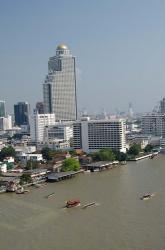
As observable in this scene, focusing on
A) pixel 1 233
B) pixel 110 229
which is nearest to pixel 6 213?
pixel 1 233

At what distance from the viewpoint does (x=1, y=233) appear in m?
6.63

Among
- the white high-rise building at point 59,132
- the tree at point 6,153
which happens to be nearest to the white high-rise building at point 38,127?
the white high-rise building at point 59,132

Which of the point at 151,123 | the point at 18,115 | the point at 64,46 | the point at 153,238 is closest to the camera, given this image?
the point at 153,238

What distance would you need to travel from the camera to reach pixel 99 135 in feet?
56.4

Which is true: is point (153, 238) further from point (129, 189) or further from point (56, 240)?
point (129, 189)

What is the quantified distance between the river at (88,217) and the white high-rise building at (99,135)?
5.87 m

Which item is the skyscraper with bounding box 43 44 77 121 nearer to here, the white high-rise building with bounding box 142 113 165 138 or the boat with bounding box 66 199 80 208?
the white high-rise building with bounding box 142 113 165 138

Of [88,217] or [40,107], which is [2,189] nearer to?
[88,217]

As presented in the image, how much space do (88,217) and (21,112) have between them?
96.9 ft

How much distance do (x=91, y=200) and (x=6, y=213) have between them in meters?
1.70

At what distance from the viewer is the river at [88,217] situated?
595cm

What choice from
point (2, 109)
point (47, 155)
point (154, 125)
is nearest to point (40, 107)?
point (154, 125)

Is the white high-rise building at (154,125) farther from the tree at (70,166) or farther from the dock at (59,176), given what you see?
the dock at (59,176)

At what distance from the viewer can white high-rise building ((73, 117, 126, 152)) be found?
16.7 meters
